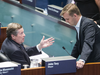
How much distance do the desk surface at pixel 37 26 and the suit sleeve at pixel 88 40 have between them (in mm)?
1473

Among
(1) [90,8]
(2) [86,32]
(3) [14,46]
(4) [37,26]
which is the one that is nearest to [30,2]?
(4) [37,26]

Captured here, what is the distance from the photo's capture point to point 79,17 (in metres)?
2.27

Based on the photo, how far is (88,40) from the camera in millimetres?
2152

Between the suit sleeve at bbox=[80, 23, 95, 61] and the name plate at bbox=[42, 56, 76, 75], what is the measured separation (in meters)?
0.18

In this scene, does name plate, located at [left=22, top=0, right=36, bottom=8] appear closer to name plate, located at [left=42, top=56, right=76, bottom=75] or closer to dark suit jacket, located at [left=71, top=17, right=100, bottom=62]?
dark suit jacket, located at [left=71, top=17, right=100, bottom=62]

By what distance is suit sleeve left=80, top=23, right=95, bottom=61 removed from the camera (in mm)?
2090

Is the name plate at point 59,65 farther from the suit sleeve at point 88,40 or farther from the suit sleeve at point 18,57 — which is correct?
the suit sleeve at point 18,57

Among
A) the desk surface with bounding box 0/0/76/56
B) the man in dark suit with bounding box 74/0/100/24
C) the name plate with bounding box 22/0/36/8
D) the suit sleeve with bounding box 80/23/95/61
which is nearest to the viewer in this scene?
the suit sleeve with bounding box 80/23/95/61

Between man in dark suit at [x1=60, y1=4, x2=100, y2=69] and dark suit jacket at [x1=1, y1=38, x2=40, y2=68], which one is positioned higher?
man in dark suit at [x1=60, y1=4, x2=100, y2=69]

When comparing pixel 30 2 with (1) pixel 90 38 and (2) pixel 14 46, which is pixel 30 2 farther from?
(1) pixel 90 38

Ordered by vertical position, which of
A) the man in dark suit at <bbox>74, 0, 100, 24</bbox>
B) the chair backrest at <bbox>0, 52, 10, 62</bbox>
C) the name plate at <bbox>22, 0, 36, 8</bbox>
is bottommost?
the chair backrest at <bbox>0, 52, 10, 62</bbox>

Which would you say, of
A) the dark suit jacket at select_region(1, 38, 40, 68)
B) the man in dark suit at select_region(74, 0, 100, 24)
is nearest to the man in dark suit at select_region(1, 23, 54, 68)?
the dark suit jacket at select_region(1, 38, 40, 68)

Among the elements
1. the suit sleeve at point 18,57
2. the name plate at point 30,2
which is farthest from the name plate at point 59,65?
the name plate at point 30,2

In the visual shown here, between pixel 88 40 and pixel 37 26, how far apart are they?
2761mm
